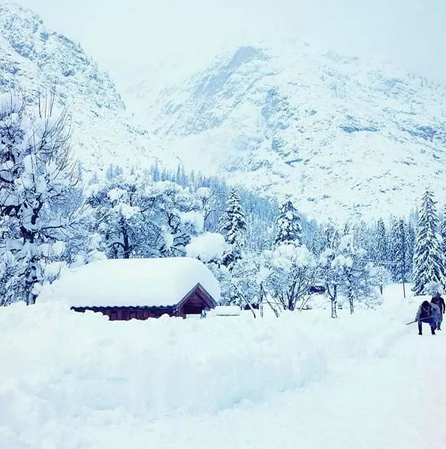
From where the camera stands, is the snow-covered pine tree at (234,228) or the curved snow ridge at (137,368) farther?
the snow-covered pine tree at (234,228)

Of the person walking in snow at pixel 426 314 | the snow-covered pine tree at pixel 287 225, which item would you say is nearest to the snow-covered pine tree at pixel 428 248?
the snow-covered pine tree at pixel 287 225

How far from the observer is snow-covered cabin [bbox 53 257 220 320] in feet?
54.9

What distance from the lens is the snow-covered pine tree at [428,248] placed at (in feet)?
166

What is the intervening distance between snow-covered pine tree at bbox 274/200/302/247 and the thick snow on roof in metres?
27.2

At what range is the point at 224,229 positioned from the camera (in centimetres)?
4197

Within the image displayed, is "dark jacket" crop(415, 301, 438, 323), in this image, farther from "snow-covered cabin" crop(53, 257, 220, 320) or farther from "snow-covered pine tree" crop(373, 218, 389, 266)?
"snow-covered pine tree" crop(373, 218, 389, 266)

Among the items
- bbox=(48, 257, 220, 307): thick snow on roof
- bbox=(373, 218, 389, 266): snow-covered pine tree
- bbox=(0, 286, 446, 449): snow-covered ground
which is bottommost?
bbox=(0, 286, 446, 449): snow-covered ground

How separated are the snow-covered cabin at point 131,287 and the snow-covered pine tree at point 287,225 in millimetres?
27239

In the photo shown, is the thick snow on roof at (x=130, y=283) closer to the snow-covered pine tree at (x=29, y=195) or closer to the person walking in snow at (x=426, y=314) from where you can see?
the snow-covered pine tree at (x=29, y=195)

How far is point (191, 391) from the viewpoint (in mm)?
7098

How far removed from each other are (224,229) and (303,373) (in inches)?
1314

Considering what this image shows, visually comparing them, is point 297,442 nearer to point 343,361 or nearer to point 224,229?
point 343,361

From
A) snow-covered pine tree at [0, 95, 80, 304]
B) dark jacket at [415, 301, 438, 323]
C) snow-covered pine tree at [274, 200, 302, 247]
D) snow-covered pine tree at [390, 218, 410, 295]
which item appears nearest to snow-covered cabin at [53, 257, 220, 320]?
snow-covered pine tree at [0, 95, 80, 304]

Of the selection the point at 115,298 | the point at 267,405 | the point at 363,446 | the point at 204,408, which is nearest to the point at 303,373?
the point at 267,405
